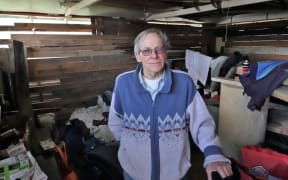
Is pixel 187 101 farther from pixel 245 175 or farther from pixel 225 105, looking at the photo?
pixel 225 105

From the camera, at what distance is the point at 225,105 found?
2215 mm

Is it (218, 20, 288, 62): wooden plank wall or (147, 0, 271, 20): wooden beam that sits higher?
(147, 0, 271, 20): wooden beam

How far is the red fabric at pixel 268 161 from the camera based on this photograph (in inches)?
63.3

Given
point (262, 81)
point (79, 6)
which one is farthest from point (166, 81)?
point (79, 6)

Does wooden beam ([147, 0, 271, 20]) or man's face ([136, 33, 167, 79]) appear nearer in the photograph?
man's face ([136, 33, 167, 79])

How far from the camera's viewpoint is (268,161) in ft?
5.53

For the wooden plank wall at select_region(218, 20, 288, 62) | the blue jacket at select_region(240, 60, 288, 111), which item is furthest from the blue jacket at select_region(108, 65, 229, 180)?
the wooden plank wall at select_region(218, 20, 288, 62)

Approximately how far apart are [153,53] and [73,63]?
2.25 metres

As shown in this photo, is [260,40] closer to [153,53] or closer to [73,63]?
[73,63]

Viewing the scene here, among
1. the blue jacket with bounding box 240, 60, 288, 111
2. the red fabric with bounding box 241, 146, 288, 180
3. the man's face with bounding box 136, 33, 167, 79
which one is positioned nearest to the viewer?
the man's face with bounding box 136, 33, 167, 79

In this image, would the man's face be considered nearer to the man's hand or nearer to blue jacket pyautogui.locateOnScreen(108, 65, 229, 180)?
blue jacket pyautogui.locateOnScreen(108, 65, 229, 180)

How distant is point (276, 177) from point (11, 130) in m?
2.00

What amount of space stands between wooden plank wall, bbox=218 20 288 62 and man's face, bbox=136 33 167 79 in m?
2.87

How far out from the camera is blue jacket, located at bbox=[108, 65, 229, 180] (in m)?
1.09
